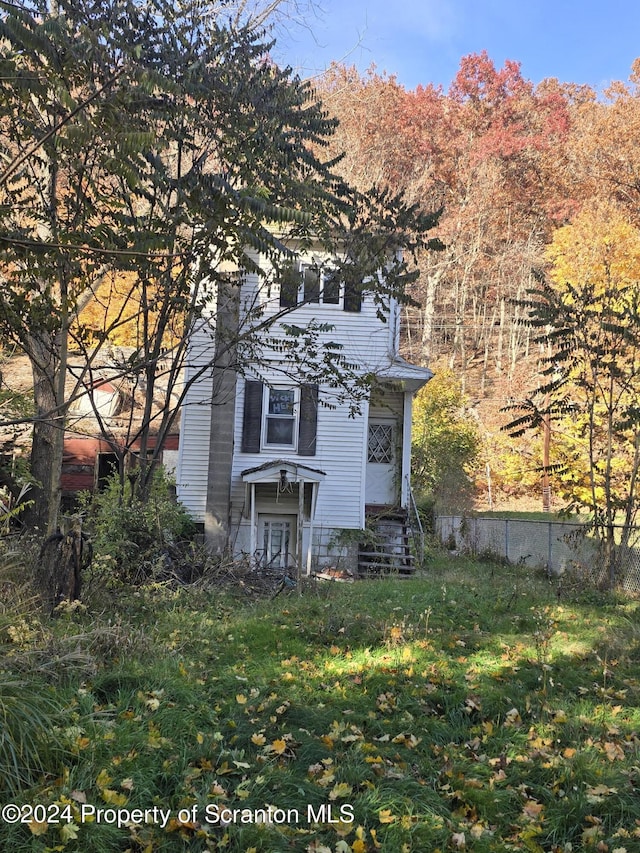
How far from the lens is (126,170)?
5.00 metres

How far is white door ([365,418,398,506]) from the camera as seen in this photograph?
18.2m

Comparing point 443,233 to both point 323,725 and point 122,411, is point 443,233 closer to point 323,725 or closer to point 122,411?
point 122,411

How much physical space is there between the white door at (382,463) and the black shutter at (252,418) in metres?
3.25

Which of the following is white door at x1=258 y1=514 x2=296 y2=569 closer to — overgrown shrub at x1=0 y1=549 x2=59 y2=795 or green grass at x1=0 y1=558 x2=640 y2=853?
green grass at x1=0 y1=558 x2=640 y2=853

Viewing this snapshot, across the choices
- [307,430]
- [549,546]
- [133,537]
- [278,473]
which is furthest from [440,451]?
[133,537]

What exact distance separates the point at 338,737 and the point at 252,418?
Answer: 12304 millimetres

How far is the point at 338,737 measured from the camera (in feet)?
15.3

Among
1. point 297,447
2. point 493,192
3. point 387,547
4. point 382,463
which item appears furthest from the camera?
point 493,192

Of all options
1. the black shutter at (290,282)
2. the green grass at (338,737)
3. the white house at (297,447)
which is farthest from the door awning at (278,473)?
the green grass at (338,737)

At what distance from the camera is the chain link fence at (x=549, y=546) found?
10648 mm

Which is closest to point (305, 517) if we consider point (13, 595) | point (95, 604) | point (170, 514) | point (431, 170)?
point (170, 514)

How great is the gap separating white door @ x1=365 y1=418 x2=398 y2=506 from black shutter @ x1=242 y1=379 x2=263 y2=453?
10.7ft

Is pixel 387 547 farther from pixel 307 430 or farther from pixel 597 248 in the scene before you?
pixel 597 248

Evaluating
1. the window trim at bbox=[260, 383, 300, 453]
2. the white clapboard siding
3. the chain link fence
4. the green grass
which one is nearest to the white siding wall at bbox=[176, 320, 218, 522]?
the white clapboard siding
